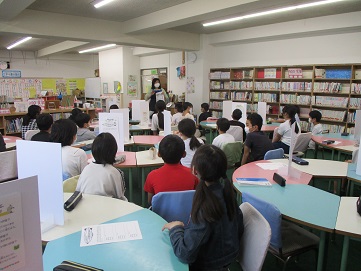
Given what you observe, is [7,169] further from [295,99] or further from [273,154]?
[295,99]

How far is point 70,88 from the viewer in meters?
13.8

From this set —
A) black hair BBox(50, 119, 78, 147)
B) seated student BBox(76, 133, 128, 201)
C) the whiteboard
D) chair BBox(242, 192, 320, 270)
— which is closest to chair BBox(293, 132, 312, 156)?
chair BBox(242, 192, 320, 270)

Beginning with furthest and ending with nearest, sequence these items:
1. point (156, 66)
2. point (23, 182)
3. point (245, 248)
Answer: point (156, 66), point (245, 248), point (23, 182)

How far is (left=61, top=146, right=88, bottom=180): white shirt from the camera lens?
8.89 feet

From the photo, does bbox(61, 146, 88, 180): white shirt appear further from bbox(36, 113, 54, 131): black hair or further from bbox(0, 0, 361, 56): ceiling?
bbox(0, 0, 361, 56): ceiling

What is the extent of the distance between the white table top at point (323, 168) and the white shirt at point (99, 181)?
1941 millimetres

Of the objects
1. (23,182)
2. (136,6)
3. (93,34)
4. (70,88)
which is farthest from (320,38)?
(70,88)

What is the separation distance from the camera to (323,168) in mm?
3051

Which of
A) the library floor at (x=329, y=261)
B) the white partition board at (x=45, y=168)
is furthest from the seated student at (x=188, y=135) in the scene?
the white partition board at (x=45, y=168)

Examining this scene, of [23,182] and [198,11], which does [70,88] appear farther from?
[23,182]

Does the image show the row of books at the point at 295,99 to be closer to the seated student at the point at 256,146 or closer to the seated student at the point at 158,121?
the seated student at the point at 158,121

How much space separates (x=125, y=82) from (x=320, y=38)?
6.88 m

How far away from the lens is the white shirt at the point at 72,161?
2.71 metres

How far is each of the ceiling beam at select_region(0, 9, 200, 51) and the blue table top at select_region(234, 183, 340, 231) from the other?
5.73 meters
